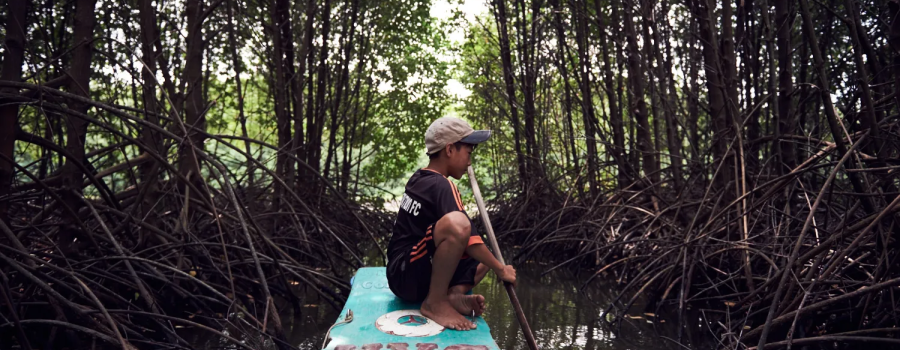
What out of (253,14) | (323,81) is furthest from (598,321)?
(253,14)

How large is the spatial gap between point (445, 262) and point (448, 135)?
529 mm

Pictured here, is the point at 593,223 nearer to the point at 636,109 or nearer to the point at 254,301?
the point at 636,109

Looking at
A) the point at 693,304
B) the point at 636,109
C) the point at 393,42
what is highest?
the point at 393,42

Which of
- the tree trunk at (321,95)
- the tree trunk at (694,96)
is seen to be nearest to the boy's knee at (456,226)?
the tree trunk at (694,96)

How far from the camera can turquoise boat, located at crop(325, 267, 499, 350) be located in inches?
87.7

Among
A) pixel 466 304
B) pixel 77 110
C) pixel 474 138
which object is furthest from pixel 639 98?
pixel 77 110

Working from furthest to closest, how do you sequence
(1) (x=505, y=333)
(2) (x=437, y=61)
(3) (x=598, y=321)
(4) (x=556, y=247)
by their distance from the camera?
(2) (x=437, y=61)
(4) (x=556, y=247)
(3) (x=598, y=321)
(1) (x=505, y=333)

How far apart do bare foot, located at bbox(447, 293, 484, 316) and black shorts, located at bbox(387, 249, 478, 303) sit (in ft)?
0.26

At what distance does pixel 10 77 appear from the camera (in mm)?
2711

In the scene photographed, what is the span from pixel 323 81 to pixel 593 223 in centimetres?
362

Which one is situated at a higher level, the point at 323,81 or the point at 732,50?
the point at 323,81

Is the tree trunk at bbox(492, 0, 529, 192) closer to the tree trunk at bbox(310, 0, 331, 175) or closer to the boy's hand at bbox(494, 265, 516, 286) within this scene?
the tree trunk at bbox(310, 0, 331, 175)

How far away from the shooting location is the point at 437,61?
37.1 ft

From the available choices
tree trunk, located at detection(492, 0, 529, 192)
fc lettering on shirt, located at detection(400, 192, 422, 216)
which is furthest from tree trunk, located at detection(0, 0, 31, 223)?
tree trunk, located at detection(492, 0, 529, 192)
